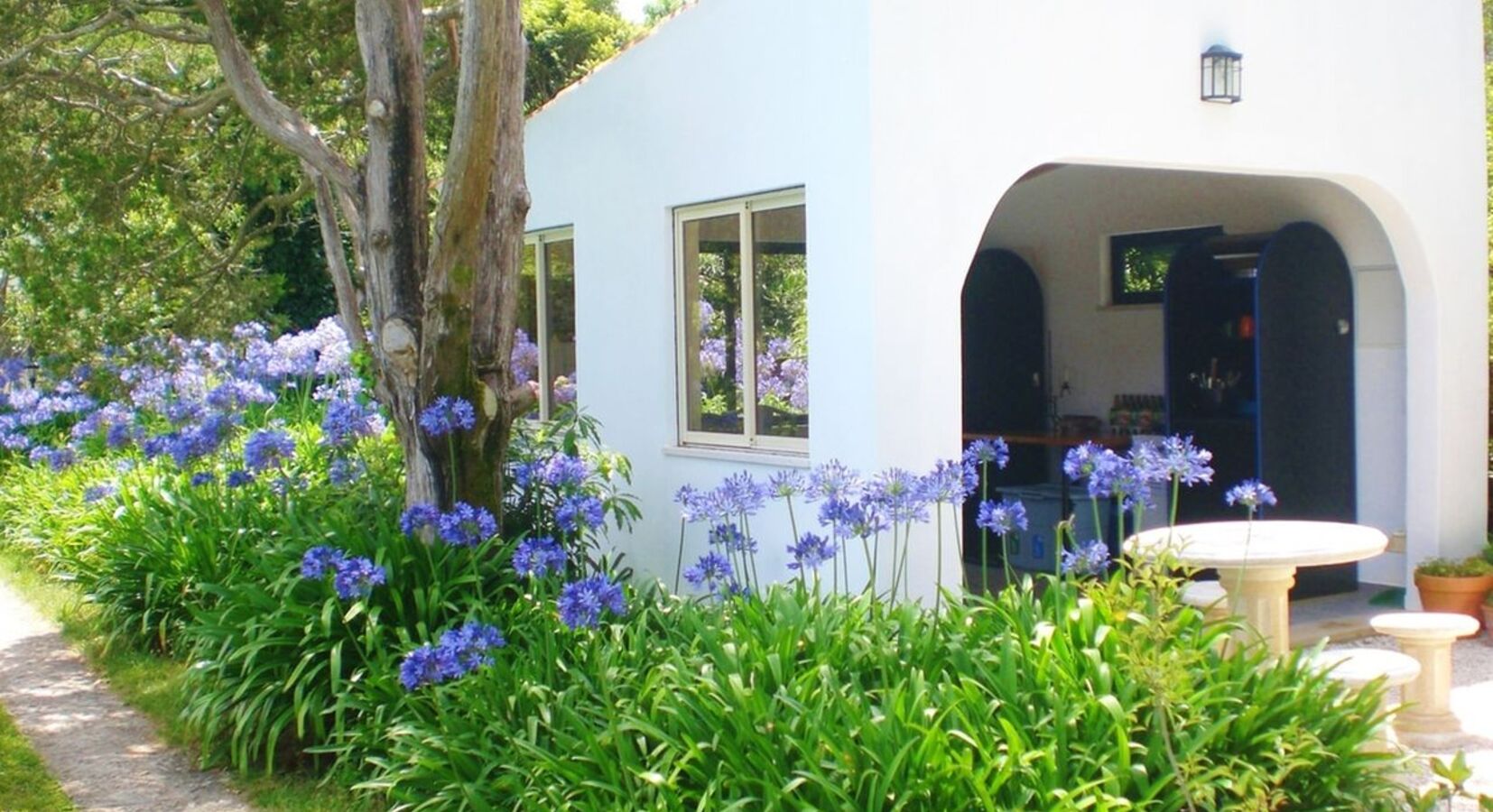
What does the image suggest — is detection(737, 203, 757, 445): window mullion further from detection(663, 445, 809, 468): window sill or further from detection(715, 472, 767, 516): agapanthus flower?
detection(715, 472, 767, 516): agapanthus flower

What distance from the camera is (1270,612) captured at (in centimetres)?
608

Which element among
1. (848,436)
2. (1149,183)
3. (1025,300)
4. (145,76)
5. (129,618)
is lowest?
(129,618)

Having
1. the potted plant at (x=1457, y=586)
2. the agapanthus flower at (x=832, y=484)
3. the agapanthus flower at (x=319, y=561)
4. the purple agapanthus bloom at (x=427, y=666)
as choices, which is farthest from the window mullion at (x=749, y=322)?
the potted plant at (x=1457, y=586)

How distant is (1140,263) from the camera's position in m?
11.0

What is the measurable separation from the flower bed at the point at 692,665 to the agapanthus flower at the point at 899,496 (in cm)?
1

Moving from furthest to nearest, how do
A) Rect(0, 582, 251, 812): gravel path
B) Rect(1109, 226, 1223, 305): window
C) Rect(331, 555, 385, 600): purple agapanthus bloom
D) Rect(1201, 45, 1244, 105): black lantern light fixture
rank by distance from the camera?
1. Rect(1109, 226, 1223, 305): window
2. Rect(1201, 45, 1244, 105): black lantern light fixture
3. Rect(0, 582, 251, 812): gravel path
4. Rect(331, 555, 385, 600): purple agapanthus bloom

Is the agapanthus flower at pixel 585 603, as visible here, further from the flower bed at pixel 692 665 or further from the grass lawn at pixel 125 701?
the grass lawn at pixel 125 701

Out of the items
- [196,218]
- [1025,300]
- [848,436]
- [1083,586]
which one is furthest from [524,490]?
[196,218]

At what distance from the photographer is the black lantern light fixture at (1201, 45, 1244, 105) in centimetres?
762

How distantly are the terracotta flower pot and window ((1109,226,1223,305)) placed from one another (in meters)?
3.10

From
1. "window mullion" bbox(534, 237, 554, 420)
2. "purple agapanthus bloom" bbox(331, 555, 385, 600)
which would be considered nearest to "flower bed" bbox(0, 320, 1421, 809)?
"purple agapanthus bloom" bbox(331, 555, 385, 600)

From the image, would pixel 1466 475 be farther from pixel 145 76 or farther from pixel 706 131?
pixel 145 76

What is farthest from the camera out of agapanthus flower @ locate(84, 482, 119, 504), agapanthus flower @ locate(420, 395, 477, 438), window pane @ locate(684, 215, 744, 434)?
agapanthus flower @ locate(84, 482, 119, 504)

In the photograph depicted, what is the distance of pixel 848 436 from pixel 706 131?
209 cm
